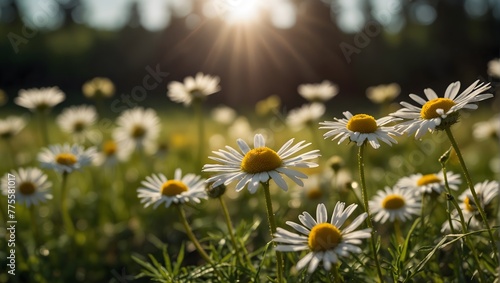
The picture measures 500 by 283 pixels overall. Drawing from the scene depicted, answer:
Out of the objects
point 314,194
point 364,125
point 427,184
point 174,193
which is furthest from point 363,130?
point 314,194

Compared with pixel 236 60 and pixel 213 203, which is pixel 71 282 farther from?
pixel 236 60

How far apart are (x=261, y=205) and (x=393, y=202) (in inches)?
50.9

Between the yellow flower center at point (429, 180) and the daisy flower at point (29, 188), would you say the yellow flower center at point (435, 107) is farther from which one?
the daisy flower at point (29, 188)

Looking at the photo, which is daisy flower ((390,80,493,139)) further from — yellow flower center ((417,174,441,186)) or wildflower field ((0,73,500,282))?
yellow flower center ((417,174,441,186))

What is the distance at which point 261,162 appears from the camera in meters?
1.60

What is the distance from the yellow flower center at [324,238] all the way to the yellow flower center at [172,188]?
2.29 ft

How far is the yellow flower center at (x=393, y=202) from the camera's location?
215 centimetres

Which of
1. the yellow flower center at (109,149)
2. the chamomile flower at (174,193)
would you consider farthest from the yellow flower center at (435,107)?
the yellow flower center at (109,149)

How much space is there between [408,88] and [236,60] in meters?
3.80

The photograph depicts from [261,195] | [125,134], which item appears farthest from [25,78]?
[261,195]

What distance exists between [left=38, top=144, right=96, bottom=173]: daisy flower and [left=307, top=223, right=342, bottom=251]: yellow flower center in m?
1.50

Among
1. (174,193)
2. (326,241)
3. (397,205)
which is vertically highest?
(174,193)

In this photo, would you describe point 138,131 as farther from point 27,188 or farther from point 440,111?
point 440,111

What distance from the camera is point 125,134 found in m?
3.86
